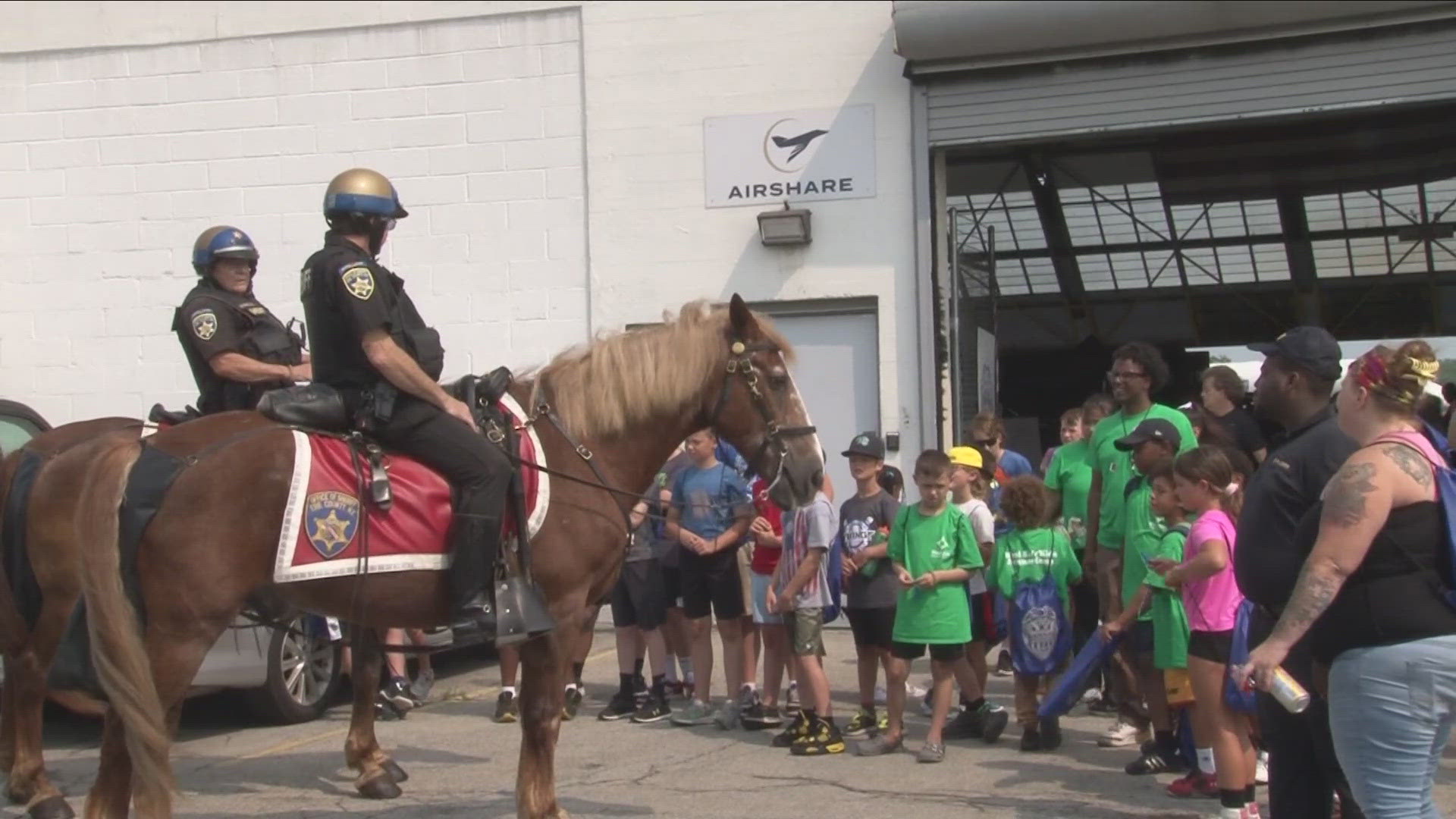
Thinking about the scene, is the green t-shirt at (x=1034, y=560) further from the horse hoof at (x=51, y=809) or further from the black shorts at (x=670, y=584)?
the horse hoof at (x=51, y=809)

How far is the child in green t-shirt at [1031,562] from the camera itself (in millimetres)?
8398

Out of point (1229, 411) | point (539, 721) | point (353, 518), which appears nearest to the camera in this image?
point (353, 518)

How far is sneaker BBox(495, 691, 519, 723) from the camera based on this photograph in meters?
9.54

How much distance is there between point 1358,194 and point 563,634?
674 inches

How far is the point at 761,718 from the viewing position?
9164 mm

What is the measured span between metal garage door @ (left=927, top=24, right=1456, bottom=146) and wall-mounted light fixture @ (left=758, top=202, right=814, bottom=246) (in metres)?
1.40

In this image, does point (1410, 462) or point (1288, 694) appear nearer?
point (1410, 462)

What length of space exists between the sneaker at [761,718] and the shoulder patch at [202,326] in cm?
401

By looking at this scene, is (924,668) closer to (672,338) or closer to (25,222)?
(672,338)

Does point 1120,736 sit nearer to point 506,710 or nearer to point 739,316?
point 739,316

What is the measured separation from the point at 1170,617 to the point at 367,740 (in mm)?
3983

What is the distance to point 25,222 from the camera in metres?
15.2

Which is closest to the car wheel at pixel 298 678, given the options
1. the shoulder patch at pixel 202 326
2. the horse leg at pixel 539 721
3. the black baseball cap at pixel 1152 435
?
the shoulder patch at pixel 202 326

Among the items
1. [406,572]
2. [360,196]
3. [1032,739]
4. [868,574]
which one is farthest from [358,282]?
[1032,739]
